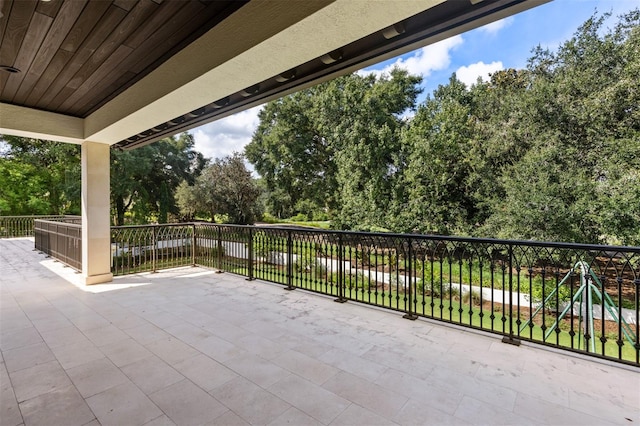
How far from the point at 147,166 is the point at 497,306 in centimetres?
1573

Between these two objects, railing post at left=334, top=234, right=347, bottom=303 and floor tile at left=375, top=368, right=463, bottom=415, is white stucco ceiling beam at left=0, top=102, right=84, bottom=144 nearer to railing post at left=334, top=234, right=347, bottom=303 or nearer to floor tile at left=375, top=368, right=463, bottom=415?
railing post at left=334, top=234, right=347, bottom=303

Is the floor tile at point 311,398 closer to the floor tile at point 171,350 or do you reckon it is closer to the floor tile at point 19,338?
the floor tile at point 171,350

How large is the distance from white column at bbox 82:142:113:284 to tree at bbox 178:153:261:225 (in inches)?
413

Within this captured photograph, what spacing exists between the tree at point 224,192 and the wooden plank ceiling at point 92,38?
39.8ft

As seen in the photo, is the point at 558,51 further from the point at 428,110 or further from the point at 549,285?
the point at 549,285

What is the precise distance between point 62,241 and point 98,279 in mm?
2410

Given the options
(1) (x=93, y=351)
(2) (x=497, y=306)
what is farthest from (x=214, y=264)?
(2) (x=497, y=306)

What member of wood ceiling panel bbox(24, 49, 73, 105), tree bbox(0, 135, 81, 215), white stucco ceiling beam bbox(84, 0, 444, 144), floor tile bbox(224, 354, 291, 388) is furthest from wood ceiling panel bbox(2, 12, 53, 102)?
tree bbox(0, 135, 81, 215)

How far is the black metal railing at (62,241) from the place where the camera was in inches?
223

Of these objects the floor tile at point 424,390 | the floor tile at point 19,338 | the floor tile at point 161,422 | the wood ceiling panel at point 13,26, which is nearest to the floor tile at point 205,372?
the floor tile at point 161,422

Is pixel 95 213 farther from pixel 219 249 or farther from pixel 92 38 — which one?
pixel 92 38

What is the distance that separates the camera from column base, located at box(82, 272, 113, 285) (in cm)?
482

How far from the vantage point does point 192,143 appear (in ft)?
61.5

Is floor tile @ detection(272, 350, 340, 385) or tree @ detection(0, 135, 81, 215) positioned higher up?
tree @ detection(0, 135, 81, 215)
